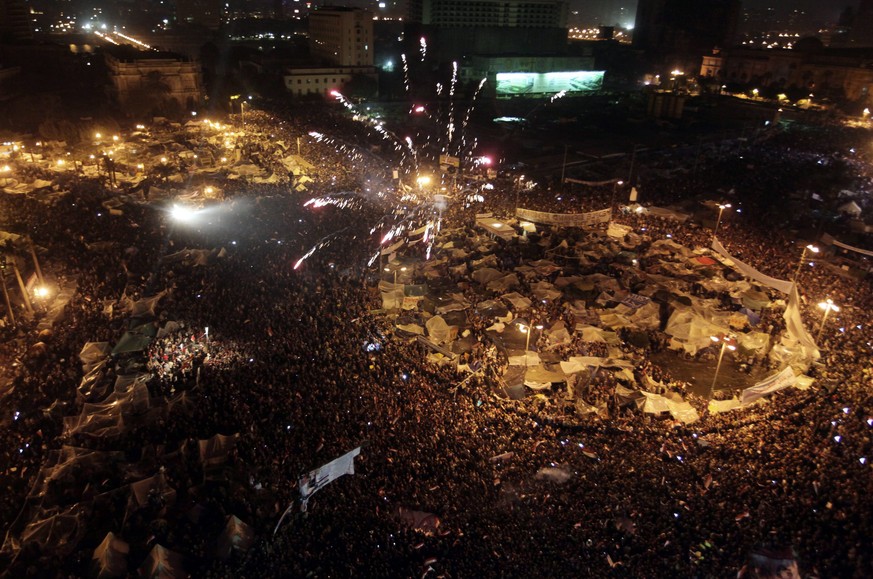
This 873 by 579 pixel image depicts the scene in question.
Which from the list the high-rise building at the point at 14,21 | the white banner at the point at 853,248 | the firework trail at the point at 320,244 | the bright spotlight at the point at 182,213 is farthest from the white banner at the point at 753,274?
the high-rise building at the point at 14,21

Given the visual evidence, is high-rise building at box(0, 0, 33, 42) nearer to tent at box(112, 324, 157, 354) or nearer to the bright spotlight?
the bright spotlight

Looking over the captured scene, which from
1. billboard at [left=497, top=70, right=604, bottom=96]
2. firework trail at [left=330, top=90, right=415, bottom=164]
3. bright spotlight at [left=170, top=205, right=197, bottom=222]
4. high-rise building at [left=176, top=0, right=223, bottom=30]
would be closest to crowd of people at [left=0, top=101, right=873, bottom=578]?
bright spotlight at [left=170, top=205, right=197, bottom=222]

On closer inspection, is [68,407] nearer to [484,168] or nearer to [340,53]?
[484,168]

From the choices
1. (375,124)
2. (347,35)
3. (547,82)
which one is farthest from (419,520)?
(547,82)

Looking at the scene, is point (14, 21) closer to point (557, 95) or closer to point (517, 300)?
point (557, 95)

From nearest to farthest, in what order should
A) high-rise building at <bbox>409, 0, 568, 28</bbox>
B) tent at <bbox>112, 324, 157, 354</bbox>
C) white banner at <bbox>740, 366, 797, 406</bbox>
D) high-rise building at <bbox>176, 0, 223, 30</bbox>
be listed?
white banner at <bbox>740, 366, 797, 406</bbox> < tent at <bbox>112, 324, 157, 354</bbox> < high-rise building at <bbox>409, 0, 568, 28</bbox> < high-rise building at <bbox>176, 0, 223, 30</bbox>

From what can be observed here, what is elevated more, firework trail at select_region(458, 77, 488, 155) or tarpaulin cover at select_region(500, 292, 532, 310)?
firework trail at select_region(458, 77, 488, 155)
